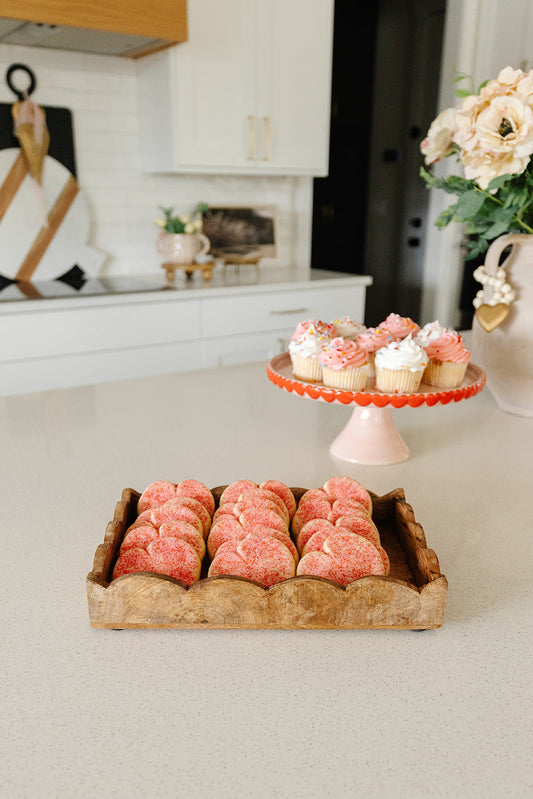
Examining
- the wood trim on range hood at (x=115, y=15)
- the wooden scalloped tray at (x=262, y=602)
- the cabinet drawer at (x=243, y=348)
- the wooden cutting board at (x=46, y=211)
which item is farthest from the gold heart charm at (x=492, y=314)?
the wooden cutting board at (x=46, y=211)

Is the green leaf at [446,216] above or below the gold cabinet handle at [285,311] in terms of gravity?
above

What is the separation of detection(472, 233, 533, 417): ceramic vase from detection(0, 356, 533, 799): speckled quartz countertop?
0.33m

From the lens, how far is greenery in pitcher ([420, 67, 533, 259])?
112 cm

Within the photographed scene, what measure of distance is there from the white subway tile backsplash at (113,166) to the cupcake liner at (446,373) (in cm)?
231

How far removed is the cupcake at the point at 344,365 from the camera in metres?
1.07

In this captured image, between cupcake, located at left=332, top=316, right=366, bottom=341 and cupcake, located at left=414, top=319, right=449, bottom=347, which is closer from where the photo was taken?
cupcake, located at left=414, top=319, right=449, bottom=347

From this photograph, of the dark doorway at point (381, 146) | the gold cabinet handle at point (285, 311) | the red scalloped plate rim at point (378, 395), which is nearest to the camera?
the red scalloped plate rim at point (378, 395)

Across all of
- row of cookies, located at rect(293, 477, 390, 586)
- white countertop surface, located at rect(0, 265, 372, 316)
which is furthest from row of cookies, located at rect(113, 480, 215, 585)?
white countertop surface, located at rect(0, 265, 372, 316)

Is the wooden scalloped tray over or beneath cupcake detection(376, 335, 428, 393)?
beneath

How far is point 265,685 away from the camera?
23.9 inches

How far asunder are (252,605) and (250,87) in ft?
9.17

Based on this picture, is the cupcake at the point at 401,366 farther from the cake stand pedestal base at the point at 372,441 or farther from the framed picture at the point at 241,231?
the framed picture at the point at 241,231

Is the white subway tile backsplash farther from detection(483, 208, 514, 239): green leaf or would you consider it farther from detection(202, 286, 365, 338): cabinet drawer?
detection(483, 208, 514, 239): green leaf

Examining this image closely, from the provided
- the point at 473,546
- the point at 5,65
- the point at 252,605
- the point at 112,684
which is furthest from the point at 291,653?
the point at 5,65
